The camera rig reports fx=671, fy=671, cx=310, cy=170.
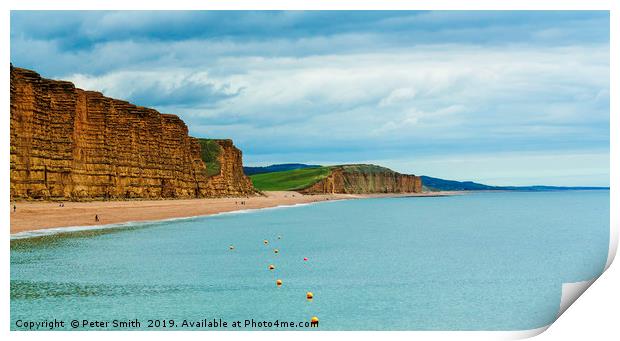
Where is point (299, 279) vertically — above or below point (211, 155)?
below

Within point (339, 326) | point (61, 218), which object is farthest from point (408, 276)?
point (61, 218)

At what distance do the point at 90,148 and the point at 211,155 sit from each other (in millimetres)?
67056

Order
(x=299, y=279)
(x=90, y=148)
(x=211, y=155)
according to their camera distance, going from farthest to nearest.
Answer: (x=211, y=155) → (x=90, y=148) → (x=299, y=279)

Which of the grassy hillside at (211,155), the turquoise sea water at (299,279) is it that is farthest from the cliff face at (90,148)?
the turquoise sea water at (299,279)

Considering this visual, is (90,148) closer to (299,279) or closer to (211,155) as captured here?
(299,279)

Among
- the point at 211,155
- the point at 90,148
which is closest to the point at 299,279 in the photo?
the point at 90,148

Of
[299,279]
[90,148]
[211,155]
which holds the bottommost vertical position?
[299,279]

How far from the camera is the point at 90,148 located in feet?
267

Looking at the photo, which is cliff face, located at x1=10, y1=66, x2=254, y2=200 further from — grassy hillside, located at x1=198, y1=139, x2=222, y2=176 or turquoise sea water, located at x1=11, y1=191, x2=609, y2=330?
turquoise sea water, located at x1=11, y1=191, x2=609, y2=330

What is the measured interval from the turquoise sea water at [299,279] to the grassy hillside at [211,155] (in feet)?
314

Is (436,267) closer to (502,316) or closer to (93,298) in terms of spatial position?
(502,316)

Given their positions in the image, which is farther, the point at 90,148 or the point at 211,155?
the point at 211,155

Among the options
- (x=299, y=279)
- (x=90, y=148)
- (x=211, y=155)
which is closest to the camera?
(x=299, y=279)
